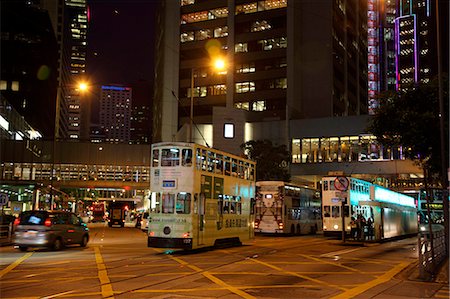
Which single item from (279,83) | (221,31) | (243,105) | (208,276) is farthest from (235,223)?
(221,31)

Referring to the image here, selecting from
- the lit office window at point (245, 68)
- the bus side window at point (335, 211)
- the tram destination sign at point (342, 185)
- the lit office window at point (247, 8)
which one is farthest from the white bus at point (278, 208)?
the lit office window at point (247, 8)

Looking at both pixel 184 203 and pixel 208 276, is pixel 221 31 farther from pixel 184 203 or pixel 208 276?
pixel 208 276

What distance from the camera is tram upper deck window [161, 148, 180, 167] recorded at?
65.1 ft

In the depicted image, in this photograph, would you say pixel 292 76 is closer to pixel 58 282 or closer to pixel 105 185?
pixel 105 185

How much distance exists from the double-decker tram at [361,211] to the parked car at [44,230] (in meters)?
15.4

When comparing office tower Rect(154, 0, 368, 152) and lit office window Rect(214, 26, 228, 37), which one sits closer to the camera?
office tower Rect(154, 0, 368, 152)

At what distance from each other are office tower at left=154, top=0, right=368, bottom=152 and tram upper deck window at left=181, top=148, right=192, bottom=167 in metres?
58.1

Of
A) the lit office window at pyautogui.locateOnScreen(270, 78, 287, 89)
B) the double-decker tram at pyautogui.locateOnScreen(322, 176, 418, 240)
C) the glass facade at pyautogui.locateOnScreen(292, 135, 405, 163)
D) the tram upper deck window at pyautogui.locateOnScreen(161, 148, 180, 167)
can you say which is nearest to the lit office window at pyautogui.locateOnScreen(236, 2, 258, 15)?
the lit office window at pyautogui.locateOnScreen(270, 78, 287, 89)

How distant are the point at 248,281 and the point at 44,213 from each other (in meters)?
12.0

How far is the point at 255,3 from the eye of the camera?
88250 mm

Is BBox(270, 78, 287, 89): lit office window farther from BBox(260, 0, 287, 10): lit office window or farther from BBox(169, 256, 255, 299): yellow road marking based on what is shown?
A: BBox(169, 256, 255, 299): yellow road marking

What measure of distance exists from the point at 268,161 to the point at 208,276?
4147 cm

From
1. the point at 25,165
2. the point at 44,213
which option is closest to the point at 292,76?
the point at 25,165

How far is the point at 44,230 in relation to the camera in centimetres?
2066
